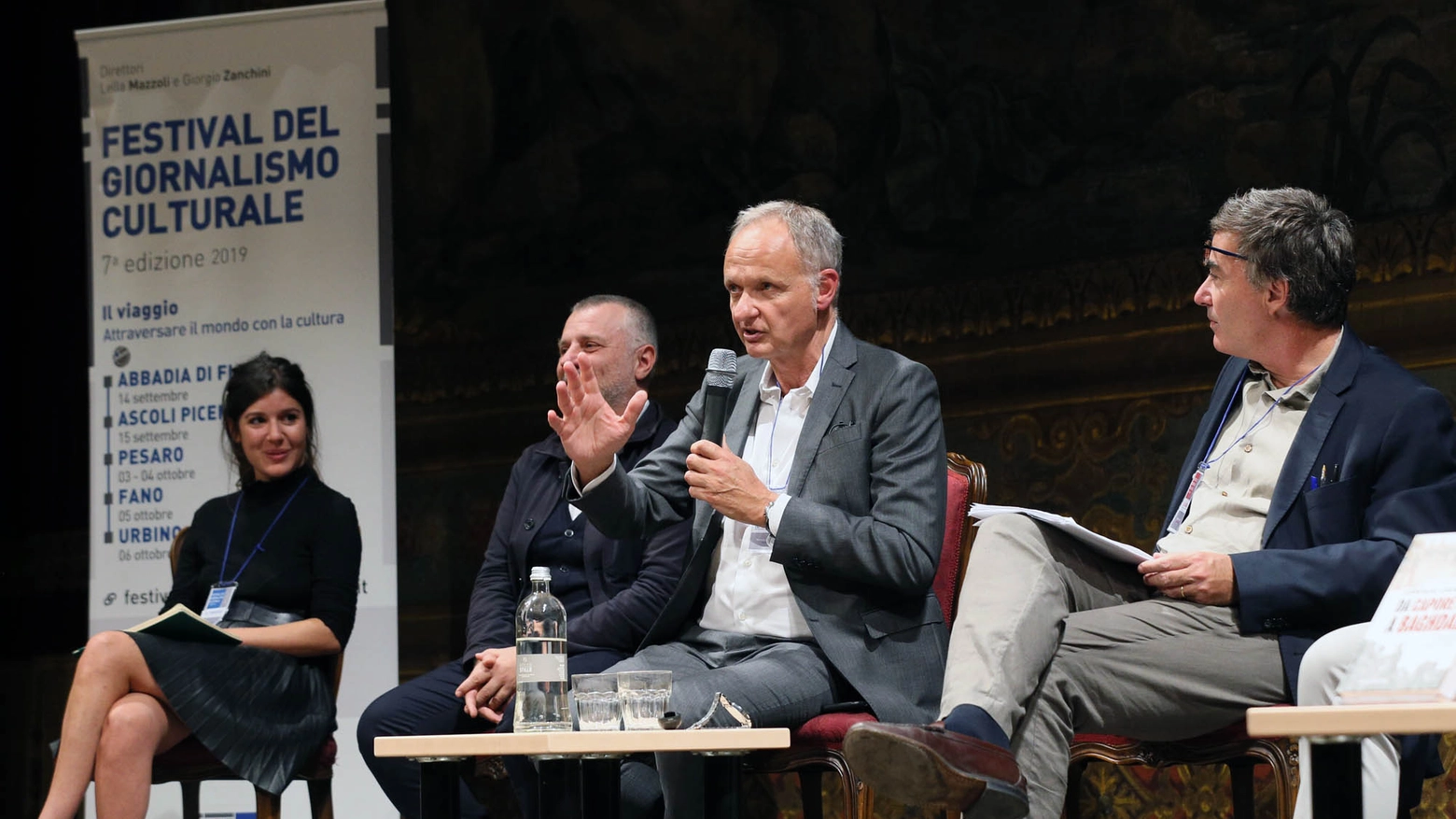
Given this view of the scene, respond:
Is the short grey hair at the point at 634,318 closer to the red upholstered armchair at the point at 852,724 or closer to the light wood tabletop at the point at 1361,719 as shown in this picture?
the red upholstered armchair at the point at 852,724

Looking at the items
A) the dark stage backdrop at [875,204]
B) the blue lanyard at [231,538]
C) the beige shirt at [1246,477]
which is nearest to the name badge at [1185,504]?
the beige shirt at [1246,477]

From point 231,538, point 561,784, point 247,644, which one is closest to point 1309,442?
point 561,784

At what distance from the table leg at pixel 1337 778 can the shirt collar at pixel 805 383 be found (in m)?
1.58

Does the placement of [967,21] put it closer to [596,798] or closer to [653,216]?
[653,216]

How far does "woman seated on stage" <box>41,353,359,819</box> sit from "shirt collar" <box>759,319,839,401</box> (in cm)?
135

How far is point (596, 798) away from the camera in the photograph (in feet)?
7.95

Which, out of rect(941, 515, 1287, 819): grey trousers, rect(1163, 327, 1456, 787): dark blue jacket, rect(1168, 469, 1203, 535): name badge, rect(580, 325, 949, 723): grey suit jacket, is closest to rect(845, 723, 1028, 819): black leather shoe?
rect(941, 515, 1287, 819): grey trousers

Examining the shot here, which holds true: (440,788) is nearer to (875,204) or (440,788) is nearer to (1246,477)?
(1246,477)

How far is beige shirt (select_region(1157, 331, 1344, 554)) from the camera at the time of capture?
2775 millimetres

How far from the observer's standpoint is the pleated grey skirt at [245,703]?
143 inches

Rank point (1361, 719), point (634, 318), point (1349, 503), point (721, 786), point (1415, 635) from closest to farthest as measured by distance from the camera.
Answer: point (1361, 719) → point (1415, 635) → point (721, 786) → point (1349, 503) → point (634, 318)

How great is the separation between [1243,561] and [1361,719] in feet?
3.10

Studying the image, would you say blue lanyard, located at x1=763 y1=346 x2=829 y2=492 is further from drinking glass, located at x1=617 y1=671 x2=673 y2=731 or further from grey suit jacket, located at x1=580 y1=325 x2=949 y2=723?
drinking glass, located at x1=617 y1=671 x2=673 y2=731

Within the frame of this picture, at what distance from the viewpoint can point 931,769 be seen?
6.84 ft
